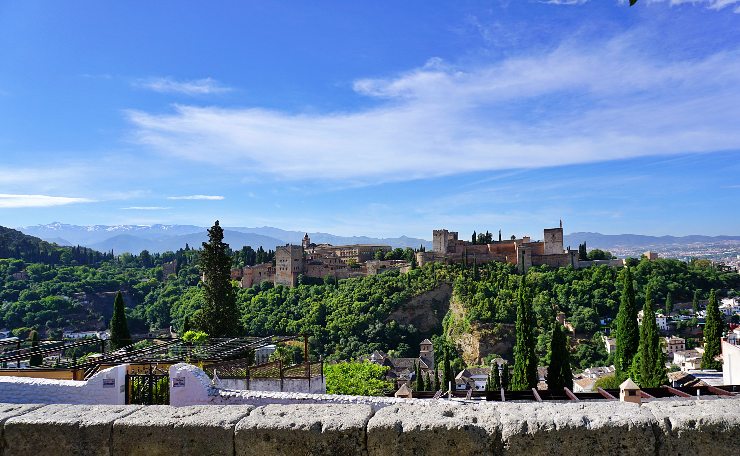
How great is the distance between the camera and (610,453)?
2.26 meters

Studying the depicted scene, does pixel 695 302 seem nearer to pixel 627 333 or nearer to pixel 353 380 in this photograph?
pixel 627 333

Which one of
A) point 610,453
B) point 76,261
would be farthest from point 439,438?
point 76,261

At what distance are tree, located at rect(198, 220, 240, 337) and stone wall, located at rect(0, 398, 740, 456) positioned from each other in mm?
15873

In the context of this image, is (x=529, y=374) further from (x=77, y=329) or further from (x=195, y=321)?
(x=77, y=329)

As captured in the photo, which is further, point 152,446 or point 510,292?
point 510,292

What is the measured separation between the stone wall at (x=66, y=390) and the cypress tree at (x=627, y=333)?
1219 inches

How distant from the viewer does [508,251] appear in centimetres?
8356

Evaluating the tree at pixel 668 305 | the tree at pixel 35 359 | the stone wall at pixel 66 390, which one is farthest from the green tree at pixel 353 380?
the tree at pixel 668 305

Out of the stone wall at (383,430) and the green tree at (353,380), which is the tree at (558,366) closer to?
the green tree at (353,380)

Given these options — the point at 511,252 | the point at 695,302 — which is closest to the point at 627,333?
the point at 695,302

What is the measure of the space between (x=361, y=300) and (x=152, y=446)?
68.4 m

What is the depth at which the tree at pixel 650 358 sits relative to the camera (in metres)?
24.5

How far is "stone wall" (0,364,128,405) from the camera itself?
16.6ft

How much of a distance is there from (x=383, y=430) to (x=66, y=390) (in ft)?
13.9
